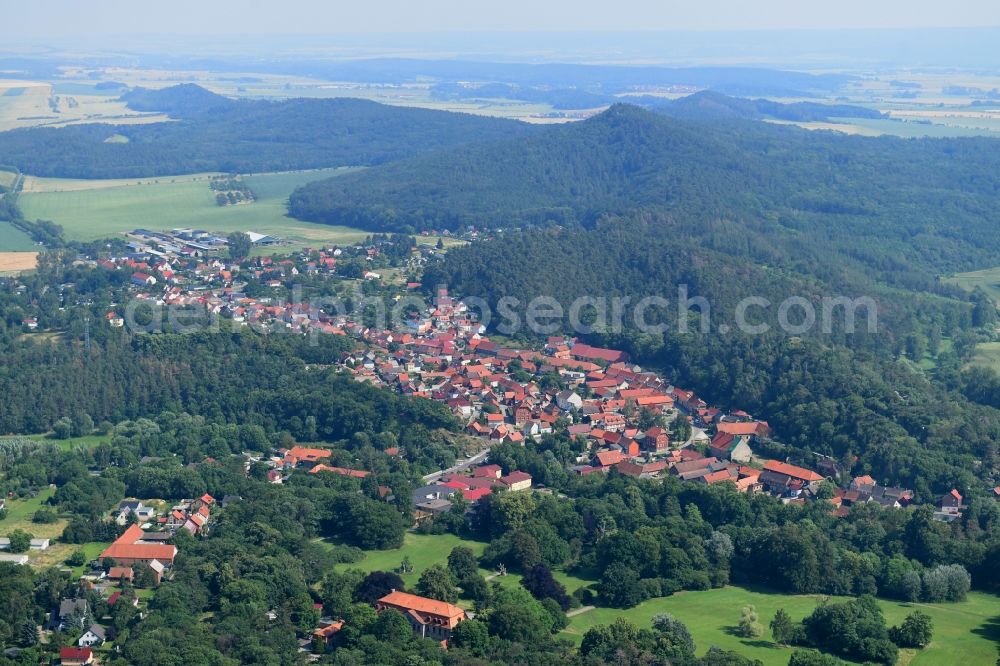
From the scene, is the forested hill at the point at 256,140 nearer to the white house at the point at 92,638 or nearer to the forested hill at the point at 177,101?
the forested hill at the point at 177,101

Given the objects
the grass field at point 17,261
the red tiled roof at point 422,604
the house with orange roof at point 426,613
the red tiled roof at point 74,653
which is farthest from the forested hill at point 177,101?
the red tiled roof at point 74,653

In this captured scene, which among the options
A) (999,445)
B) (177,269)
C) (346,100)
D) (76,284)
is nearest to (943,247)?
(999,445)

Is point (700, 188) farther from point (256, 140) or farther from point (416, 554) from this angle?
point (256, 140)

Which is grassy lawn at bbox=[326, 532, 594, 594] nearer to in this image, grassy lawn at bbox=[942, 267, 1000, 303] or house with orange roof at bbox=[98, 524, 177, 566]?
house with orange roof at bbox=[98, 524, 177, 566]

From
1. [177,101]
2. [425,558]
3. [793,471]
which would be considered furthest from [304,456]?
[177,101]

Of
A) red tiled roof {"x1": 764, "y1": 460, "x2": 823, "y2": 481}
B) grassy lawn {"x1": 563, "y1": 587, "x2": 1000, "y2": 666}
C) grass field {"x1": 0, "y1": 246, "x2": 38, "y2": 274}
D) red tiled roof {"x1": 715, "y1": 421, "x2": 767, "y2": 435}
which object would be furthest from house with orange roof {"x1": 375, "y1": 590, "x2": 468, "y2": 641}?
grass field {"x1": 0, "y1": 246, "x2": 38, "y2": 274}

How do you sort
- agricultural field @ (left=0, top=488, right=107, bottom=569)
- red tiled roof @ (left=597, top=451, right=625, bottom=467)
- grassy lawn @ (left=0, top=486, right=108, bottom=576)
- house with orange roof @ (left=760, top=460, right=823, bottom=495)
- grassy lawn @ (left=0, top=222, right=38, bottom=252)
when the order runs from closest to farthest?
grassy lawn @ (left=0, top=486, right=108, bottom=576)
agricultural field @ (left=0, top=488, right=107, bottom=569)
house with orange roof @ (left=760, top=460, right=823, bottom=495)
red tiled roof @ (left=597, top=451, right=625, bottom=467)
grassy lawn @ (left=0, top=222, right=38, bottom=252)
